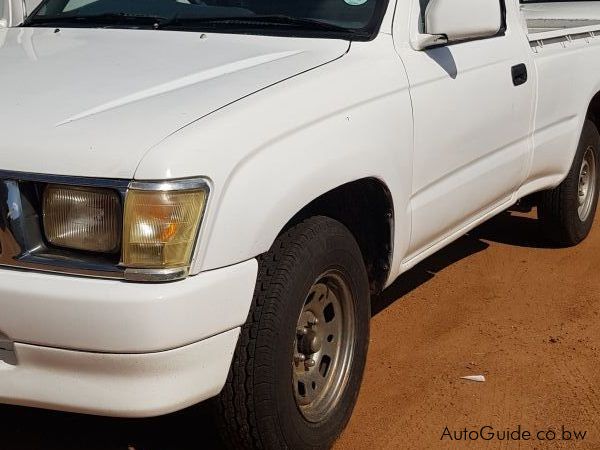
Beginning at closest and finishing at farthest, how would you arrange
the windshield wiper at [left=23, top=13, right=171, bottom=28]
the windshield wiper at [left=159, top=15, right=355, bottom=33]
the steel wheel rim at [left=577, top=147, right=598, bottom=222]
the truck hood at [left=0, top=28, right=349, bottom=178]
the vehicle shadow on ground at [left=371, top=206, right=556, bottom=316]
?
the truck hood at [left=0, top=28, right=349, bottom=178] → the windshield wiper at [left=159, top=15, right=355, bottom=33] → the windshield wiper at [left=23, top=13, right=171, bottom=28] → the vehicle shadow on ground at [left=371, top=206, right=556, bottom=316] → the steel wheel rim at [left=577, top=147, right=598, bottom=222]

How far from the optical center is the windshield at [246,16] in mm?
3547

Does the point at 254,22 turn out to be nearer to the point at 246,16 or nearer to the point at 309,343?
the point at 246,16

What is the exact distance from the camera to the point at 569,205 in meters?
5.45

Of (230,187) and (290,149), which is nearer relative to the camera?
(230,187)

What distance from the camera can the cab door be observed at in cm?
360

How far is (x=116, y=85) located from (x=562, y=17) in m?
4.38

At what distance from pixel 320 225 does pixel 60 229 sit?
845 millimetres

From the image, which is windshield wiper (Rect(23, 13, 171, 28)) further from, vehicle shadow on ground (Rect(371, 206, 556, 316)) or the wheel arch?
vehicle shadow on ground (Rect(371, 206, 556, 316))

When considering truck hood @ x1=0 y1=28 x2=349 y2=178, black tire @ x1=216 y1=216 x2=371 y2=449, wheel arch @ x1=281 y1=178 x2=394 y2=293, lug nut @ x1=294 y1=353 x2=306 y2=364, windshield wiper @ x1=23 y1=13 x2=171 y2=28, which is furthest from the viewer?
windshield wiper @ x1=23 y1=13 x2=171 y2=28

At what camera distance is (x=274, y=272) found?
2.78 m

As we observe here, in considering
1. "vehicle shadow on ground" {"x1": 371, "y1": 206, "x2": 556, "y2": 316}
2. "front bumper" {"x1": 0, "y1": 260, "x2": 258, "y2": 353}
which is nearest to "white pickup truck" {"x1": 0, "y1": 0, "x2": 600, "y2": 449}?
"front bumper" {"x1": 0, "y1": 260, "x2": 258, "y2": 353}

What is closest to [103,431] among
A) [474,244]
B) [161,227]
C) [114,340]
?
[114,340]

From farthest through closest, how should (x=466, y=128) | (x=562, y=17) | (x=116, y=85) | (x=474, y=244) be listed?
(x=562, y=17) < (x=474, y=244) < (x=466, y=128) < (x=116, y=85)

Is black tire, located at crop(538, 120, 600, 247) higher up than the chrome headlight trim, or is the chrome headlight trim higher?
the chrome headlight trim
